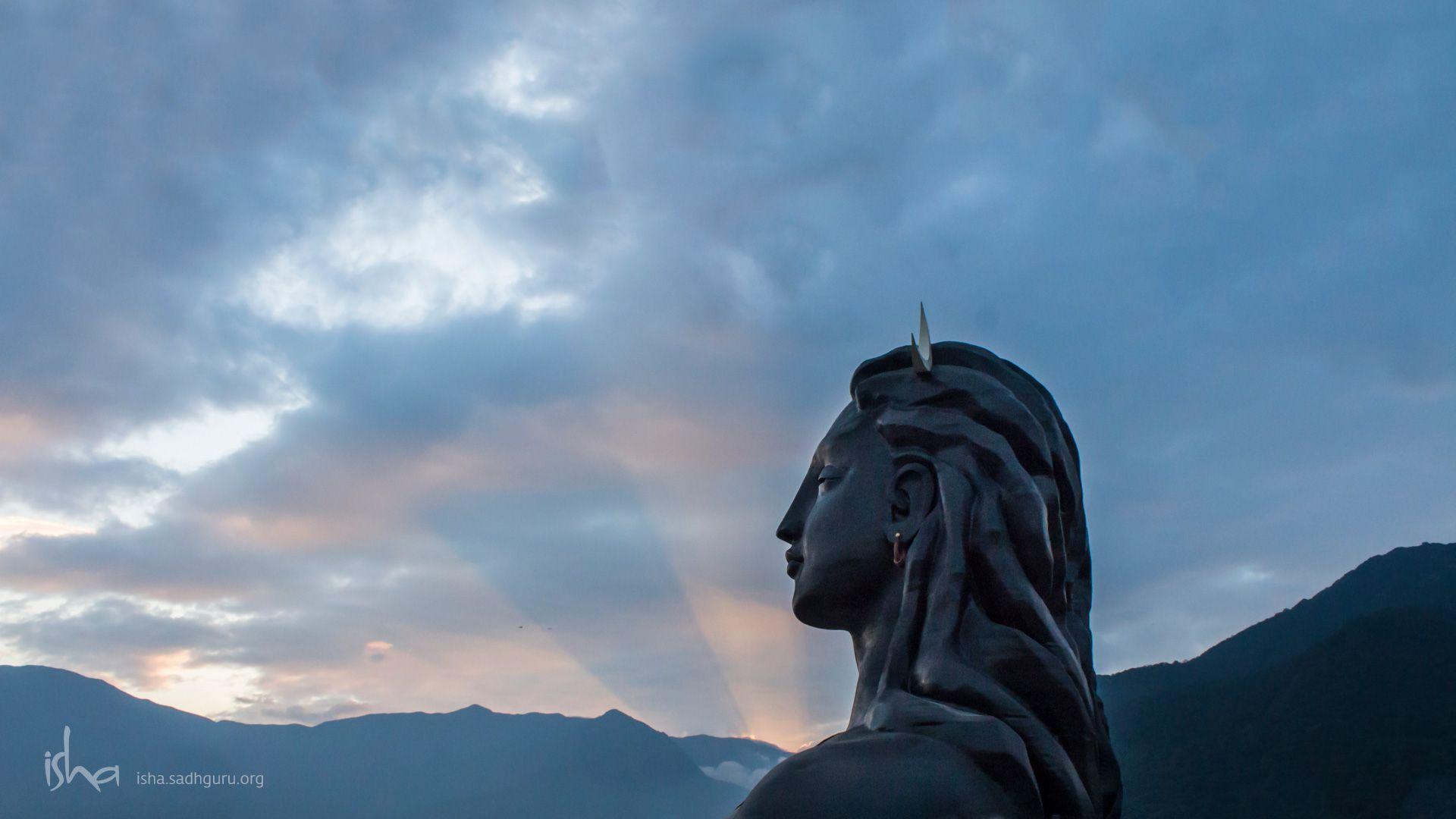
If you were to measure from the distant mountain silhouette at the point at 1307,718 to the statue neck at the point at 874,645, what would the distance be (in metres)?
9.74

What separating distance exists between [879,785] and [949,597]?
1.54m

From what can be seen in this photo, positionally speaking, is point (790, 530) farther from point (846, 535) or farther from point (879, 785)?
point (879, 785)

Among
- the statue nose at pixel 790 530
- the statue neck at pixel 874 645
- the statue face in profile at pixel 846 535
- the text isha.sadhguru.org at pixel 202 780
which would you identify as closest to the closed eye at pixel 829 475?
the statue face in profile at pixel 846 535

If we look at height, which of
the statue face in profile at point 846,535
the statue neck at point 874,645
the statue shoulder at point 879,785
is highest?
the statue face in profile at point 846,535

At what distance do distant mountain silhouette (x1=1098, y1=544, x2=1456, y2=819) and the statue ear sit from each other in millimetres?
9980

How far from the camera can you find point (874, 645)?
21.9 ft

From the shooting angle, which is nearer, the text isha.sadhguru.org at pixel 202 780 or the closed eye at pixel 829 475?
the closed eye at pixel 829 475

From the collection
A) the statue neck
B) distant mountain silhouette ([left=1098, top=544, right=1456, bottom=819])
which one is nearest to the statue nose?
the statue neck

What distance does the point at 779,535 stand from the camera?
7.72 m

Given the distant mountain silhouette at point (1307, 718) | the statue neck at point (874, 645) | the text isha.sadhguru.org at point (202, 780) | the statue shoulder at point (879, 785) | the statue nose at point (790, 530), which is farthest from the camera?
the text isha.sadhguru.org at point (202, 780)

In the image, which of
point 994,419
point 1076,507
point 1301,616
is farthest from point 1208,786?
point 994,419

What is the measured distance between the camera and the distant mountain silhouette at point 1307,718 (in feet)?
52.7

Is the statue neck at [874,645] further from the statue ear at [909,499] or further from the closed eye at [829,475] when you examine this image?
the closed eye at [829,475]

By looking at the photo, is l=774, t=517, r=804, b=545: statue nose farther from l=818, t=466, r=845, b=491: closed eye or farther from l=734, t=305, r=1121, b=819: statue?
l=818, t=466, r=845, b=491: closed eye
